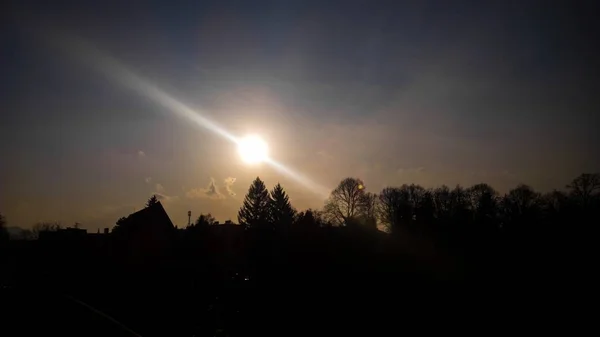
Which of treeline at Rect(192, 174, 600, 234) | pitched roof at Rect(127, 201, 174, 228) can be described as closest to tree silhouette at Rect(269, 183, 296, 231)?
treeline at Rect(192, 174, 600, 234)

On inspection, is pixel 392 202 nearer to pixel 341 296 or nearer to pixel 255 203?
pixel 255 203

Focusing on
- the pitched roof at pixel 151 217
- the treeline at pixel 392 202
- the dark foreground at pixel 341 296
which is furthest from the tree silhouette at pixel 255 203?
the dark foreground at pixel 341 296

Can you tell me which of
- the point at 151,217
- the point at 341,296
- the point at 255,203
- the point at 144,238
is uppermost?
the point at 255,203

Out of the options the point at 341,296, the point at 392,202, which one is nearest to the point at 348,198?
the point at 392,202

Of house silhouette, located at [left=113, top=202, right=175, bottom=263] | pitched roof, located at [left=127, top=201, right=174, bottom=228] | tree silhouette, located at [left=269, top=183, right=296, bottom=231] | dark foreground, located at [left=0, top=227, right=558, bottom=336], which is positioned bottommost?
dark foreground, located at [left=0, top=227, right=558, bottom=336]

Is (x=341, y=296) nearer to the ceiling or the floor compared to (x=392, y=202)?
nearer to the floor

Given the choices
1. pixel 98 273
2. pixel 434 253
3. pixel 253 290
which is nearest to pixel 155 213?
pixel 98 273

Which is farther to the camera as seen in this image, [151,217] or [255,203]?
[255,203]

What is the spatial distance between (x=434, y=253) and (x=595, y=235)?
6.33 metres

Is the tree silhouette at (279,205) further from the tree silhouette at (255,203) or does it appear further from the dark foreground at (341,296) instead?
the dark foreground at (341,296)

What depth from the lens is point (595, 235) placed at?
46.4 feet

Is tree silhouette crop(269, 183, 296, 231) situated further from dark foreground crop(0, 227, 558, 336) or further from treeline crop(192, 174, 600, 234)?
dark foreground crop(0, 227, 558, 336)

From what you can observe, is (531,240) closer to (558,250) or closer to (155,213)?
(558,250)

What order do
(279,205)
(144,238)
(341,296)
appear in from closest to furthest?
(341,296) → (144,238) → (279,205)
